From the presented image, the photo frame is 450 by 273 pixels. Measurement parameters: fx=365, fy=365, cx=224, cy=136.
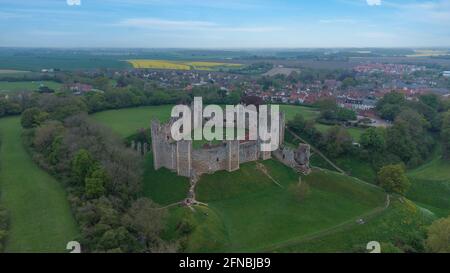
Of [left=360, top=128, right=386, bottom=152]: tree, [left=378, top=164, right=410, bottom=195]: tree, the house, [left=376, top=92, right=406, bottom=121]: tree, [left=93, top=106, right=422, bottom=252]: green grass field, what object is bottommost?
[left=93, top=106, right=422, bottom=252]: green grass field

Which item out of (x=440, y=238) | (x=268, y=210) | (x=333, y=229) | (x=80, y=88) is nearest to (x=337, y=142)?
(x=268, y=210)

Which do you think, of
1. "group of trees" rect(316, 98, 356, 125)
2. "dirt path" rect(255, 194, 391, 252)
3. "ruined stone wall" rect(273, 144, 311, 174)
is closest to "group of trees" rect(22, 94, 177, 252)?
"dirt path" rect(255, 194, 391, 252)

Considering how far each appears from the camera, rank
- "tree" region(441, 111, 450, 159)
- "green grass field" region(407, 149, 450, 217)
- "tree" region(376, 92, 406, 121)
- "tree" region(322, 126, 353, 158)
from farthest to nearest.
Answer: "tree" region(376, 92, 406, 121)
"tree" region(441, 111, 450, 159)
"tree" region(322, 126, 353, 158)
"green grass field" region(407, 149, 450, 217)

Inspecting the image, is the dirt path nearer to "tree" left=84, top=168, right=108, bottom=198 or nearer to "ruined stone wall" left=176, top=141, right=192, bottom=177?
"ruined stone wall" left=176, top=141, right=192, bottom=177

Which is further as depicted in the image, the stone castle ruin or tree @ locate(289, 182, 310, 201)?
the stone castle ruin

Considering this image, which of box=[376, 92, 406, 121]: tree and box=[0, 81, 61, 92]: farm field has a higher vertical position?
box=[0, 81, 61, 92]: farm field

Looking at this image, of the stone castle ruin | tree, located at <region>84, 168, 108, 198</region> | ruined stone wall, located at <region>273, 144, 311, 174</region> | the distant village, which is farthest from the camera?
the distant village
